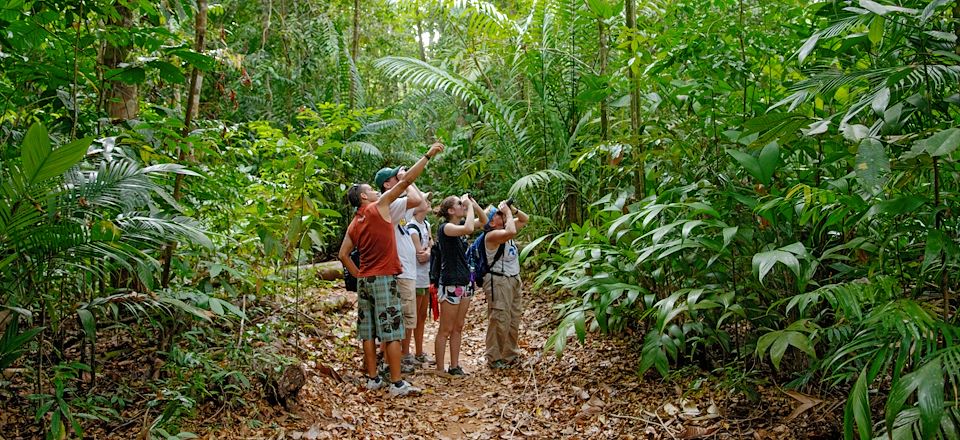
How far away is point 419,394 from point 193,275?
1832 millimetres

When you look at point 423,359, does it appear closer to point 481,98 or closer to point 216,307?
point 216,307

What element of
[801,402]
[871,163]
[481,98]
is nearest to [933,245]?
[871,163]

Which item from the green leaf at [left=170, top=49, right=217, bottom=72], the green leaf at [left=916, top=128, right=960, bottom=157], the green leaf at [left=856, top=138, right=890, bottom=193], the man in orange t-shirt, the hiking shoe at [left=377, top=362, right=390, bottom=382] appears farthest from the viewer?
the hiking shoe at [left=377, top=362, right=390, bottom=382]

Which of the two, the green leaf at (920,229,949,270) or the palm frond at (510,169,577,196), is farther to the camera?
the palm frond at (510,169,577,196)

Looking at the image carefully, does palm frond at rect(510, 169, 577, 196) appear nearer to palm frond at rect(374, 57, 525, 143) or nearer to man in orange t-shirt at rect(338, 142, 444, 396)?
palm frond at rect(374, 57, 525, 143)

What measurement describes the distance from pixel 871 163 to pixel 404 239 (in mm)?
3771

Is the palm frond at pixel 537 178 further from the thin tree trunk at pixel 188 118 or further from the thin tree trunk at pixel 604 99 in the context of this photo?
the thin tree trunk at pixel 188 118

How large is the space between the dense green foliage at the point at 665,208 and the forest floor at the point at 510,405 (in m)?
0.13

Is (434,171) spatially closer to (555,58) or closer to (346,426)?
(555,58)

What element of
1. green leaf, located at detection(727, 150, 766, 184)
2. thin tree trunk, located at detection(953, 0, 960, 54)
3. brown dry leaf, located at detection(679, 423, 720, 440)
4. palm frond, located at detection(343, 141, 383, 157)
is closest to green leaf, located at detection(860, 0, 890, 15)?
thin tree trunk, located at detection(953, 0, 960, 54)

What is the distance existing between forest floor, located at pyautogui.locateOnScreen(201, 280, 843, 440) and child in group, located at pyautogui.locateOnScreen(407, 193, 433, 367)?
0.30 m

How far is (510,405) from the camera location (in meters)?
4.92

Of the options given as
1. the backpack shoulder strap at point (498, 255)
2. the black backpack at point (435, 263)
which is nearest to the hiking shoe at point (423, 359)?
the black backpack at point (435, 263)

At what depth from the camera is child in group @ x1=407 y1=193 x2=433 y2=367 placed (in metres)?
5.86
